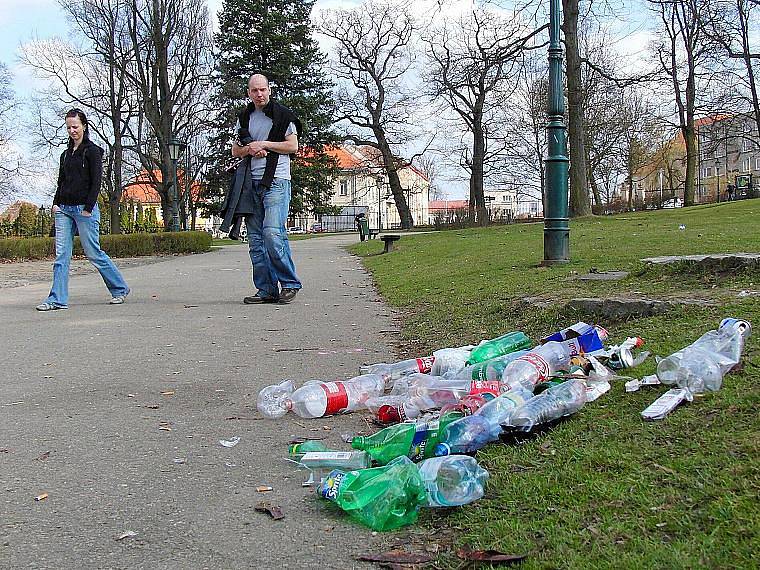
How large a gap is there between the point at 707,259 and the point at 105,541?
577 cm

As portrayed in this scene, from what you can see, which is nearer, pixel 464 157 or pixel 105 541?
pixel 105 541

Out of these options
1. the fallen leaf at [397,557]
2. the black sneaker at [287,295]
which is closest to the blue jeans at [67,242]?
the black sneaker at [287,295]

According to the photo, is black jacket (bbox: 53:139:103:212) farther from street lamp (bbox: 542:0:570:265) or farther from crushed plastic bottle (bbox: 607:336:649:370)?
crushed plastic bottle (bbox: 607:336:649:370)

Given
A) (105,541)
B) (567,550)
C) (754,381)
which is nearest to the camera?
(567,550)

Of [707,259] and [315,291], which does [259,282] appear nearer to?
[315,291]

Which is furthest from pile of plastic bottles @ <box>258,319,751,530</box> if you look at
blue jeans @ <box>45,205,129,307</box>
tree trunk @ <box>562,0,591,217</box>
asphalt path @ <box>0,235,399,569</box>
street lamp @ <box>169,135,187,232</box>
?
street lamp @ <box>169,135,187,232</box>

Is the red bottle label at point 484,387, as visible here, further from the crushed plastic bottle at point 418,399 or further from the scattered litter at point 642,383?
the scattered litter at point 642,383

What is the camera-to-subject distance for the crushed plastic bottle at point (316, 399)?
424 cm

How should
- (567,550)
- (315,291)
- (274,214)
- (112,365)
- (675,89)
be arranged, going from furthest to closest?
1. (675,89)
2. (315,291)
3. (274,214)
4. (112,365)
5. (567,550)

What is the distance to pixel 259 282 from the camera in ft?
31.0

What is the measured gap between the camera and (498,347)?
5.01 metres

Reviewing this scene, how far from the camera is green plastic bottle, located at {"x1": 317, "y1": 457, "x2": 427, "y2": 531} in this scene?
2.72 metres

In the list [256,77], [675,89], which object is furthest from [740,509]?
[675,89]

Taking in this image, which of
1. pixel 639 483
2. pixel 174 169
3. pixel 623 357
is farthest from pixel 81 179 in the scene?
pixel 174 169
